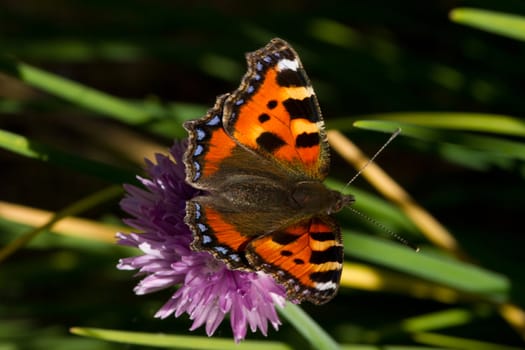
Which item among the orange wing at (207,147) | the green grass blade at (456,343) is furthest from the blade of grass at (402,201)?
the orange wing at (207,147)

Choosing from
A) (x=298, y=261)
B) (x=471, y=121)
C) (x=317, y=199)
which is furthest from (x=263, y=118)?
(x=471, y=121)

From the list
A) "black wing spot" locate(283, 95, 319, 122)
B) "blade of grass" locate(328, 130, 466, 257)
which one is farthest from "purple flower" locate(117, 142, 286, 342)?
"blade of grass" locate(328, 130, 466, 257)

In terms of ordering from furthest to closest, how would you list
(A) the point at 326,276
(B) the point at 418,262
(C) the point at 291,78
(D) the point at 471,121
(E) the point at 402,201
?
(E) the point at 402,201 < (D) the point at 471,121 < (B) the point at 418,262 < (C) the point at 291,78 < (A) the point at 326,276

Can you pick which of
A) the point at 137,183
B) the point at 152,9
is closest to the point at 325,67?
the point at 152,9

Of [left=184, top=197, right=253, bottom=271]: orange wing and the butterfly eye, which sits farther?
the butterfly eye

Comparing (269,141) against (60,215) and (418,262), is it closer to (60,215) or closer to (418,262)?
(418,262)

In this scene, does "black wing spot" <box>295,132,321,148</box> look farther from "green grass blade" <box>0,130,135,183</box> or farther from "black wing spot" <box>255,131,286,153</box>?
"green grass blade" <box>0,130,135,183</box>

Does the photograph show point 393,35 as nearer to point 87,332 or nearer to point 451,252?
point 451,252
